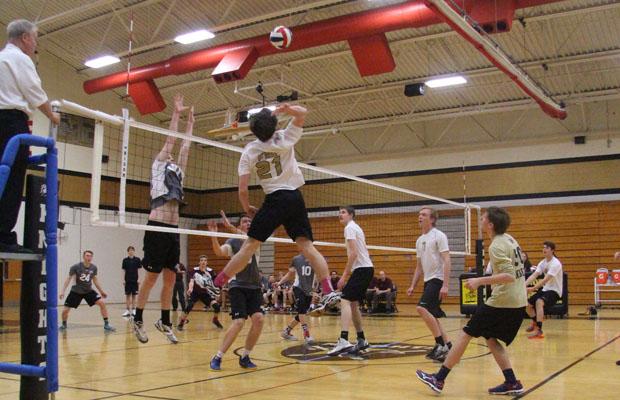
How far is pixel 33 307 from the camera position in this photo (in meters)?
3.45

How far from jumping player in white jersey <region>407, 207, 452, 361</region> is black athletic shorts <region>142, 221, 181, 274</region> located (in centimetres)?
296

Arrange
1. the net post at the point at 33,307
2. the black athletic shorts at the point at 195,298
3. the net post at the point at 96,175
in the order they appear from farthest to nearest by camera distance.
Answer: the black athletic shorts at the point at 195,298 → the net post at the point at 96,175 → the net post at the point at 33,307

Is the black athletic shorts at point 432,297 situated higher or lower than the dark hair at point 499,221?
lower

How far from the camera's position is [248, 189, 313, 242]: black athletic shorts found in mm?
5816

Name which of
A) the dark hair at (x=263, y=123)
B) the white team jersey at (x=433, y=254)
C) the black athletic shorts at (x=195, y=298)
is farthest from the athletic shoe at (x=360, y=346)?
the black athletic shorts at (x=195, y=298)

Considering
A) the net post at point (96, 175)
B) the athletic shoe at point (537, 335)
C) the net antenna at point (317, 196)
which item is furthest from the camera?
the net antenna at point (317, 196)

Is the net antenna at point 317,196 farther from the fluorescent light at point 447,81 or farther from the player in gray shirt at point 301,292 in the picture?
the player in gray shirt at point 301,292

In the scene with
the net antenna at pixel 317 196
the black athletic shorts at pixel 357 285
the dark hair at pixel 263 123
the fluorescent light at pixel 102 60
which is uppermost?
the fluorescent light at pixel 102 60

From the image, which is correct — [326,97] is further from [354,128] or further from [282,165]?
[282,165]

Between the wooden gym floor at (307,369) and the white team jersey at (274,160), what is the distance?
1.87m

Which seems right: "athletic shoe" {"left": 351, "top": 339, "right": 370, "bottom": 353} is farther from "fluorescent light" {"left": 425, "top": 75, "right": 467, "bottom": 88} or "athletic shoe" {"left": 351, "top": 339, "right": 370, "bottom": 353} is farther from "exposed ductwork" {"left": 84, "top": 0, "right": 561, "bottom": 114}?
"fluorescent light" {"left": 425, "top": 75, "right": 467, "bottom": 88}

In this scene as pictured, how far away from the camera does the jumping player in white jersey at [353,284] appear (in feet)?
26.2

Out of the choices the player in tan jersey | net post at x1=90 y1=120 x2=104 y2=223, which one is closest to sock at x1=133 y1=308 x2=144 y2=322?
net post at x1=90 y1=120 x2=104 y2=223

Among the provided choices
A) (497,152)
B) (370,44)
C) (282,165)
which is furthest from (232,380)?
(497,152)
